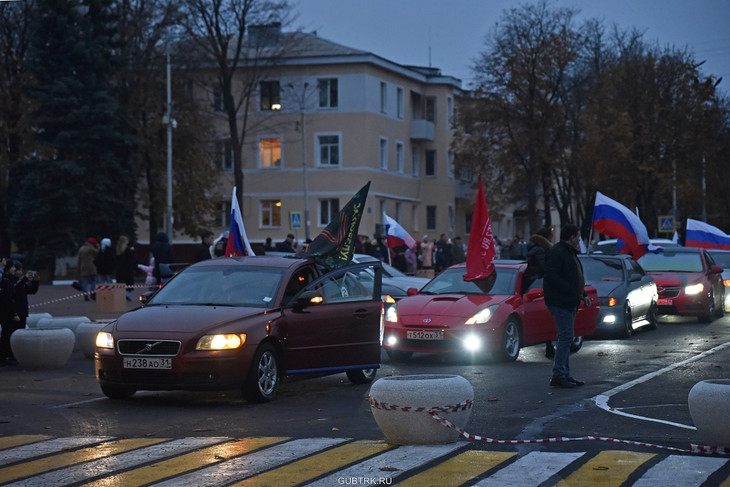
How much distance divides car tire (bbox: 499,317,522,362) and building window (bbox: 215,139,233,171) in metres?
47.1

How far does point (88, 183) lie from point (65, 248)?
9.61 ft

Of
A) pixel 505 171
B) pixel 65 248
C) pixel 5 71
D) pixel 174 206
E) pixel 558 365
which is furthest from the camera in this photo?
pixel 505 171

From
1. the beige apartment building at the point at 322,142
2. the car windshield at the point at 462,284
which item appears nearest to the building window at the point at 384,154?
the beige apartment building at the point at 322,142

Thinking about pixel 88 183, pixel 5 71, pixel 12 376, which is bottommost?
pixel 12 376

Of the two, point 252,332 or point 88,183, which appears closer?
point 252,332

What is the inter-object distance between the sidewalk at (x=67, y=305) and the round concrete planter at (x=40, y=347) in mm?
7492

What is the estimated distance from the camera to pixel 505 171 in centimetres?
6412

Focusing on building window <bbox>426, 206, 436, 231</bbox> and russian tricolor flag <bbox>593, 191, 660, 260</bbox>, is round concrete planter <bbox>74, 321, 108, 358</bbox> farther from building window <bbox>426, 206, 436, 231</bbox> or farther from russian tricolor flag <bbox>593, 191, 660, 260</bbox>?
building window <bbox>426, 206, 436, 231</bbox>

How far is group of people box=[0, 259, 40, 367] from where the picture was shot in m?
17.7

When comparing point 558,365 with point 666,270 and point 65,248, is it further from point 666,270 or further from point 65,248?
point 65,248

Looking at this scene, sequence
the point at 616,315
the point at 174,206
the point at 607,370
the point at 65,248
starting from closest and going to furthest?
the point at 607,370 → the point at 616,315 → the point at 65,248 → the point at 174,206

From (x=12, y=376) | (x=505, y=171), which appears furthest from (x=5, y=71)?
(x=12, y=376)

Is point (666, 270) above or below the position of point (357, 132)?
below

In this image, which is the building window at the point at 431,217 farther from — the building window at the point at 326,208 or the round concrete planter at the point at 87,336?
the round concrete planter at the point at 87,336
